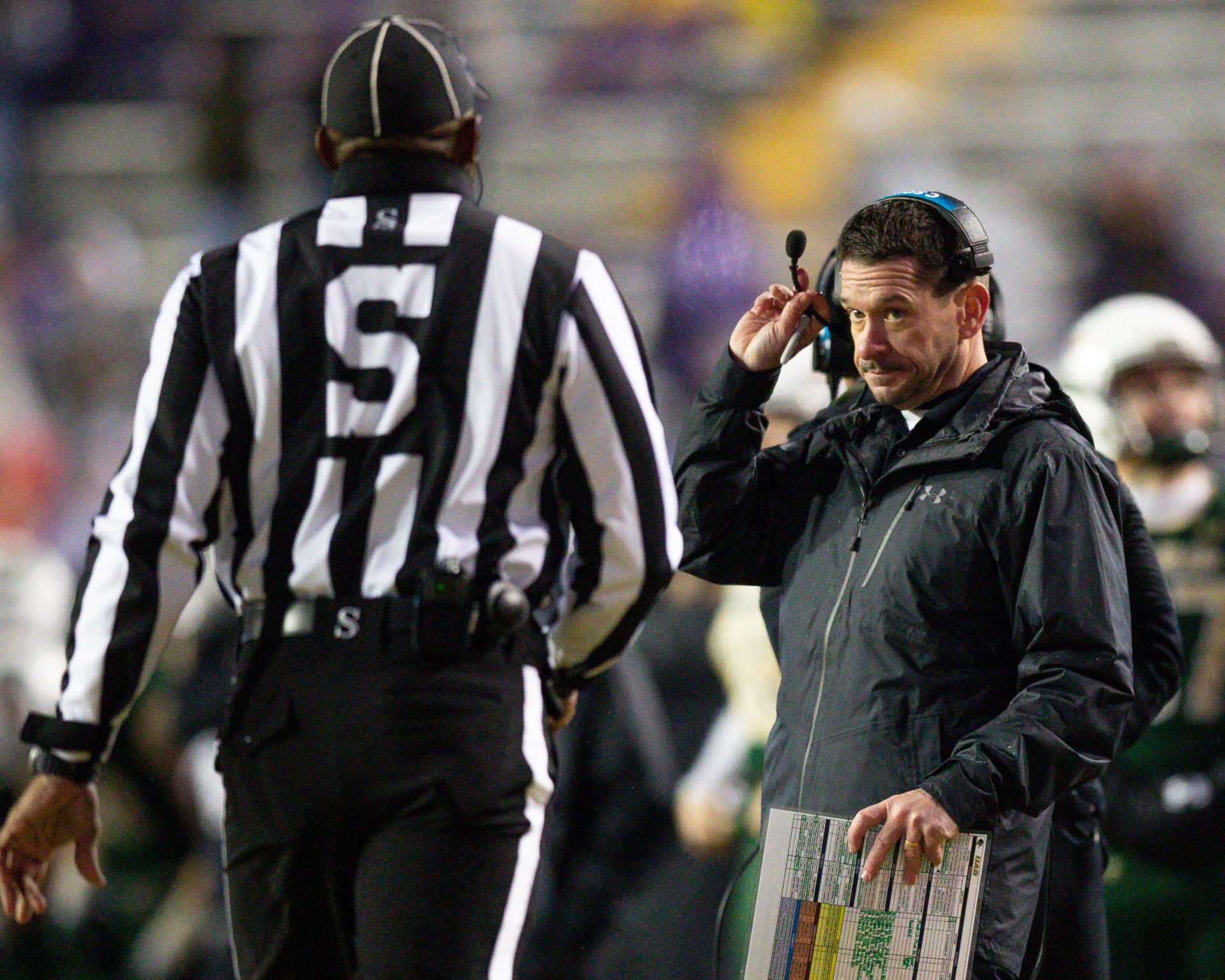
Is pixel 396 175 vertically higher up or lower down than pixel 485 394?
higher up

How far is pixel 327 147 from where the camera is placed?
2871 millimetres

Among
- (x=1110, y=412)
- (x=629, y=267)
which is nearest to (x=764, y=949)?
(x=1110, y=412)

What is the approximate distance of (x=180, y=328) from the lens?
273cm

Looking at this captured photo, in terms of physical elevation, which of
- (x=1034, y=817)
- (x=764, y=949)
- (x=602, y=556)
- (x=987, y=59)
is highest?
(x=987, y=59)

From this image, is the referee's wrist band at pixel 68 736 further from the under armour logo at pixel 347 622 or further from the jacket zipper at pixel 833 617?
the jacket zipper at pixel 833 617

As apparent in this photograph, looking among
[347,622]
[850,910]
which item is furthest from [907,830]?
[347,622]

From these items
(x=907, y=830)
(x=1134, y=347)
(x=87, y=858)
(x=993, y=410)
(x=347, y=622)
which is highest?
(x=1134, y=347)

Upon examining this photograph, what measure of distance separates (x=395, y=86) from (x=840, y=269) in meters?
Answer: 0.71

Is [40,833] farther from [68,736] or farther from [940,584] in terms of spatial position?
[940,584]

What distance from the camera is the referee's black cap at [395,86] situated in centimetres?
276

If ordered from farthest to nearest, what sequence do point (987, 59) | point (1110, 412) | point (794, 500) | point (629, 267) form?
1. point (987, 59)
2. point (629, 267)
3. point (1110, 412)
4. point (794, 500)

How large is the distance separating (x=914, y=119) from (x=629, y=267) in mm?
2143

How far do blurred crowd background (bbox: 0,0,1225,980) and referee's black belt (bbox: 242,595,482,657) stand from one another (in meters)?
5.98

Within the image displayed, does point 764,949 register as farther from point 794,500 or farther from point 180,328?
point 180,328
